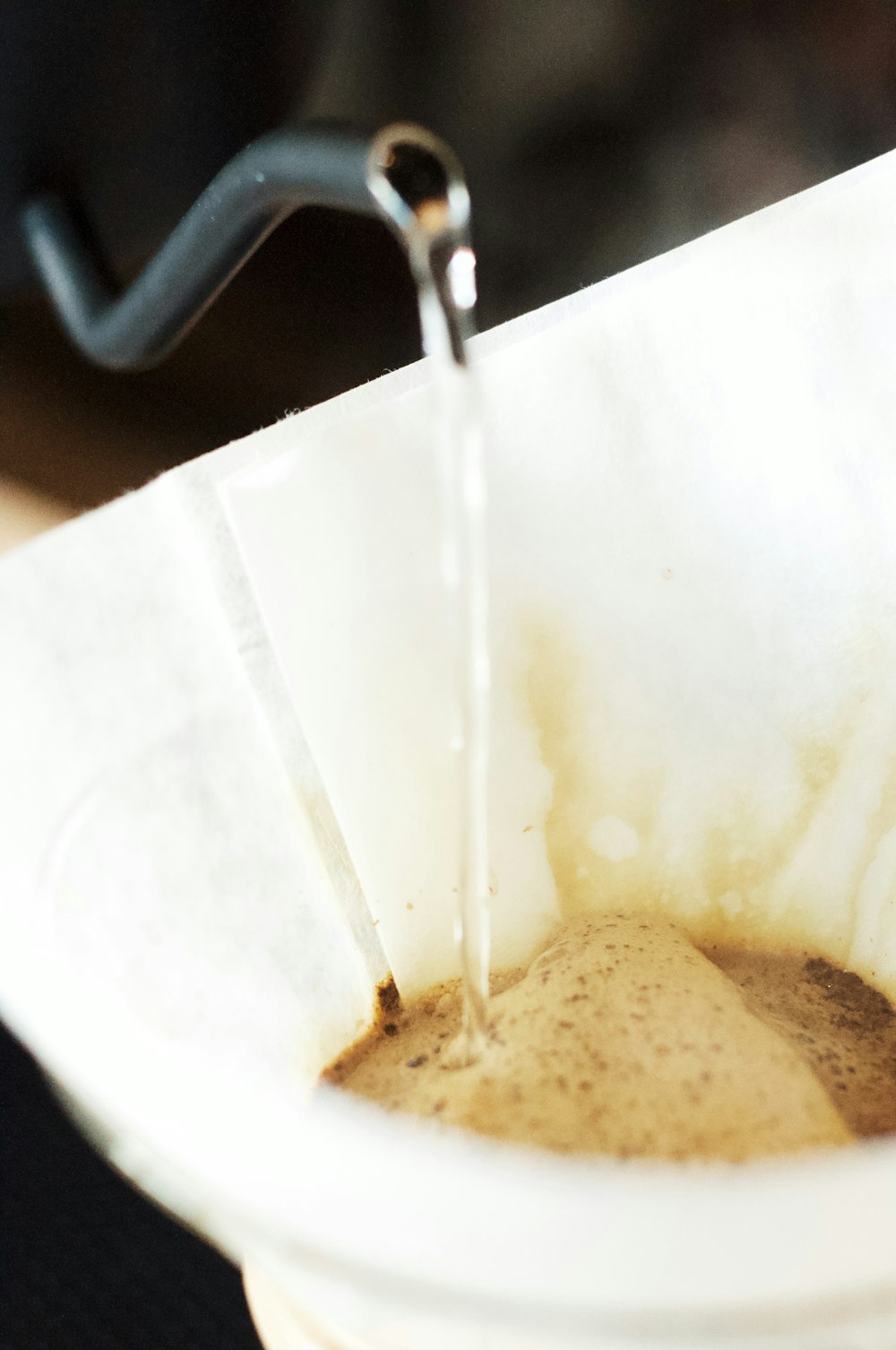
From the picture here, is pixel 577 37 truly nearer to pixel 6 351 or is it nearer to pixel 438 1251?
pixel 6 351

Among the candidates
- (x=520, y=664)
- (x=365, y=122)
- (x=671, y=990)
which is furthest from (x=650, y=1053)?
(x=365, y=122)

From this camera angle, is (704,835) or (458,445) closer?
(458,445)

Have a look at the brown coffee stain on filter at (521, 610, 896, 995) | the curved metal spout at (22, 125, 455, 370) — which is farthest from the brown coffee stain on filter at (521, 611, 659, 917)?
the curved metal spout at (22, 125, 455, 370)

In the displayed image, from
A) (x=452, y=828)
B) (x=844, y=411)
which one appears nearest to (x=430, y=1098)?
(x=452, y=828)

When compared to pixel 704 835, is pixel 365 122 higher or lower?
higher

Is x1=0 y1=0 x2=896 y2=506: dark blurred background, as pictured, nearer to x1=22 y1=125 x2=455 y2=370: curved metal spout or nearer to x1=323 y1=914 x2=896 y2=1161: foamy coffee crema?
x1=22 y1=125 x2=455 y2=370: curved metal spout

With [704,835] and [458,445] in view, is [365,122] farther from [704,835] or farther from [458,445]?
[704,835]
